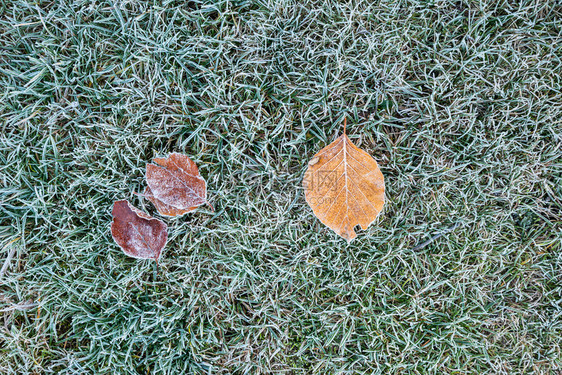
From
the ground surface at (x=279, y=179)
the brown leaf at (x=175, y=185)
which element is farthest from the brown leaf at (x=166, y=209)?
the ground surface at (x=279, y=179)

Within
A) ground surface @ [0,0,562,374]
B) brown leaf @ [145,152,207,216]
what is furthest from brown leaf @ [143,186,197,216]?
ground surface @ [0,0,562,374]

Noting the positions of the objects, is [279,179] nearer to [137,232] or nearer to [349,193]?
[349,193]

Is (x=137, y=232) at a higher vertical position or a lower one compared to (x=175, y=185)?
lower

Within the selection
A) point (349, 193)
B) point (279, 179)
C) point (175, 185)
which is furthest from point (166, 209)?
point (349, 193)

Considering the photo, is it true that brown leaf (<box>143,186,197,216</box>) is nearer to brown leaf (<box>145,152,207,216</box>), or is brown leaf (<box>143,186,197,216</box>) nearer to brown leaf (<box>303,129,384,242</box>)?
brown leaf (<box>145,152,207,216</box>)

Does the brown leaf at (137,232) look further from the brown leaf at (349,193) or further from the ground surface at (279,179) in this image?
the brown leaf at (349,193)

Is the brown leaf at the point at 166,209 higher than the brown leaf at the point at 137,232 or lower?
higher
